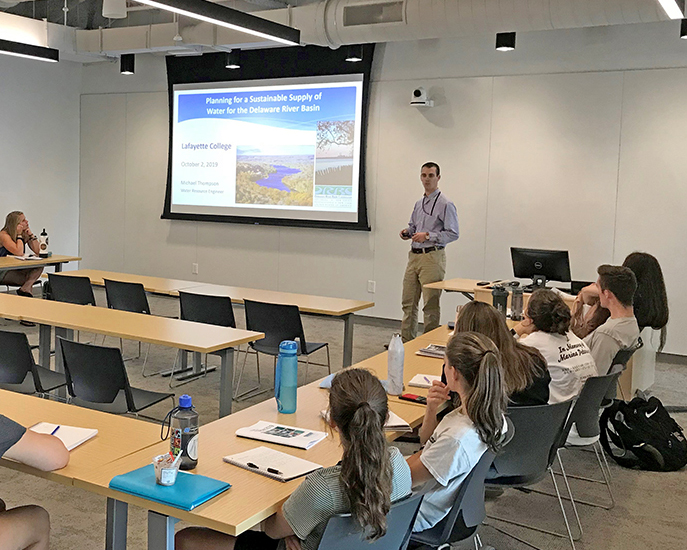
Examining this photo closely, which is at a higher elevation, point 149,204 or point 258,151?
point 258,151

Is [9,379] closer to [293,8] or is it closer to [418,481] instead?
[418,481]

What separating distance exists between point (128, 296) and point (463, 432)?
14.2 feet

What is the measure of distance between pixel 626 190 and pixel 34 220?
25.2 feet

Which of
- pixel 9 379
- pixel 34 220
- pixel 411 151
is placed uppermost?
pixel 411 151

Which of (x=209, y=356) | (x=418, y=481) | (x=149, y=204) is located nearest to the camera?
(x=418, y=481)

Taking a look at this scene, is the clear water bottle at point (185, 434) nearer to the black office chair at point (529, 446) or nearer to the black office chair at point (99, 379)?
the black office chair at point (529, 446)

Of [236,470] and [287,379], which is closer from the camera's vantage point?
[236,470]

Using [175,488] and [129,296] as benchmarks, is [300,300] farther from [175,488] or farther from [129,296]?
[175,488]

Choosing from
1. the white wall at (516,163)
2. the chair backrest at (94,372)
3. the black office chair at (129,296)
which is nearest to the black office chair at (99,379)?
the chair backrest at (94,372)

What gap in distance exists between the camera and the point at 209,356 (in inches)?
263

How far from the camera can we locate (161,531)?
1955 mm

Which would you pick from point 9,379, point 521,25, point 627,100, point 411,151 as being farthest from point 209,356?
point 627,100

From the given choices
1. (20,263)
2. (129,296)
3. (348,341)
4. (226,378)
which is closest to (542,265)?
(348,341)

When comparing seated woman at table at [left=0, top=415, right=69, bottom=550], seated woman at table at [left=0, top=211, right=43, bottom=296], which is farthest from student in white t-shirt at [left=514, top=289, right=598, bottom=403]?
seated woman at table at [left=0, top=211, right=43, bottom=296]
